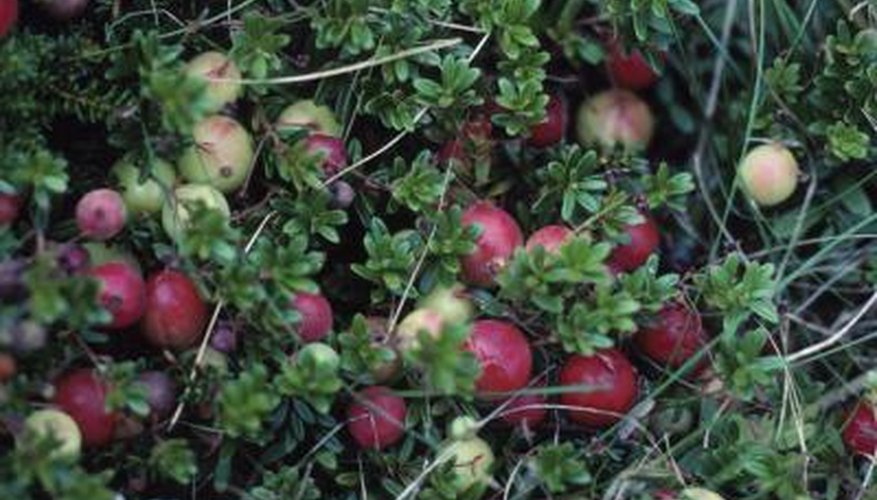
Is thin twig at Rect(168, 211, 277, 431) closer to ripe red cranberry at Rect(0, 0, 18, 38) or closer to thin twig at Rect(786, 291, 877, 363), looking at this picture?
ripe red cranberry at Rect(0, 0, 18, 38)

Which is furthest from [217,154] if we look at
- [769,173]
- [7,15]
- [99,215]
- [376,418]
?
[769,173]

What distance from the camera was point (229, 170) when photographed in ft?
7.82

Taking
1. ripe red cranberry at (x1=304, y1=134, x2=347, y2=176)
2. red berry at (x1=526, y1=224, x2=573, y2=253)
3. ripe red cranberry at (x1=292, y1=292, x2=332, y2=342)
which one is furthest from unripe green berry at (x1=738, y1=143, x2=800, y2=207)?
ripe red cranberry at (x1=292, y1=292, x2=332, y2=342)

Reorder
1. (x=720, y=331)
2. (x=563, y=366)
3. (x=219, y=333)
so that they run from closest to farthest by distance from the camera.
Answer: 1. (x=219, y=333)
2. (x=563, y=366)
3. (x=720, y=331)

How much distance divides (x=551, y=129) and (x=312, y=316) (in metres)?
0.67

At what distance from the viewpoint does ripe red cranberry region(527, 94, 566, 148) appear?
2.70 metres

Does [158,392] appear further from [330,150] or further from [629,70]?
[629,70]

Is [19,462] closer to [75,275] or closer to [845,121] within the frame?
[75,275]

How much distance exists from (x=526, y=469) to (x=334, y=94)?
0.74m

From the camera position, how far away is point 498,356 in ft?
7.57

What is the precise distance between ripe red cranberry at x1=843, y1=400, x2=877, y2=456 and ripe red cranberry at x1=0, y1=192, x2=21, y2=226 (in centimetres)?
146

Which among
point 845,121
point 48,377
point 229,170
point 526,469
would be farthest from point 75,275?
point 845,121

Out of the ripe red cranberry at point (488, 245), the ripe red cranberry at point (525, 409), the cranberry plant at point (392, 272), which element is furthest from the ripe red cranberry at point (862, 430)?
the ripe red cranberry at point (488, 245)

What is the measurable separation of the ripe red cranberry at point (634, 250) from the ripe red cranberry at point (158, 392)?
82 cm
